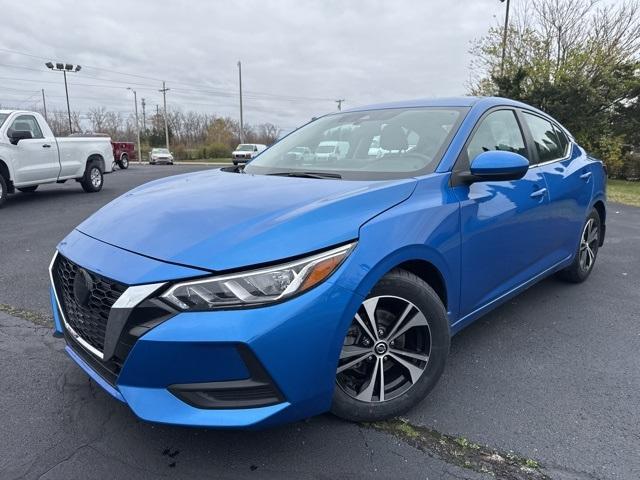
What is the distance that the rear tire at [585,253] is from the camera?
4.33 metres

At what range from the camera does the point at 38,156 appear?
988cm

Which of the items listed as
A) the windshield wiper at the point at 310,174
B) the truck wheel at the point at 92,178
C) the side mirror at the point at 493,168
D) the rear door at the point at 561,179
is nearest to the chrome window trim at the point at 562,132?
the rear door at the point at 561,179

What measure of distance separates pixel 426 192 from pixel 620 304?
8.99 feet

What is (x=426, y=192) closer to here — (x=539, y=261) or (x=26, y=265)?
(x=539, y=261)

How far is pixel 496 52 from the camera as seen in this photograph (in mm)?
23531

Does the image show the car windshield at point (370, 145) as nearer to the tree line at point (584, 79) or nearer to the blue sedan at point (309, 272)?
the blue sedan at point (309, 272)

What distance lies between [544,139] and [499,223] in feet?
4.66

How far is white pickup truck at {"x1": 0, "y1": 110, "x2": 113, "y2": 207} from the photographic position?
30.1 feet

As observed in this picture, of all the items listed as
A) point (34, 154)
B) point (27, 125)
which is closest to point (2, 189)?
point (34, 154)

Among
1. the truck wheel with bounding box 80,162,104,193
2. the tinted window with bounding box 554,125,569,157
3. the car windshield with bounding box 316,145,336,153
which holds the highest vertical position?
the tinted window with bounding box 554,125,569,157

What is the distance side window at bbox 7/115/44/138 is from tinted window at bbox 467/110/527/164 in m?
9.51

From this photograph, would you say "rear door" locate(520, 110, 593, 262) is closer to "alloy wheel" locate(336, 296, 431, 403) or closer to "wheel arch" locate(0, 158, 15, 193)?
"alloy wheel" locate(336, 296, 431, 403)

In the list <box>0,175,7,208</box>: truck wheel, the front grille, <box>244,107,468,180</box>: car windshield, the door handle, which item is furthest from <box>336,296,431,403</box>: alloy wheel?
<box>0,175,7,208</box>: truck wheel

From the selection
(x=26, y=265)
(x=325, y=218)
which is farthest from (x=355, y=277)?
(x=26, y=265)
